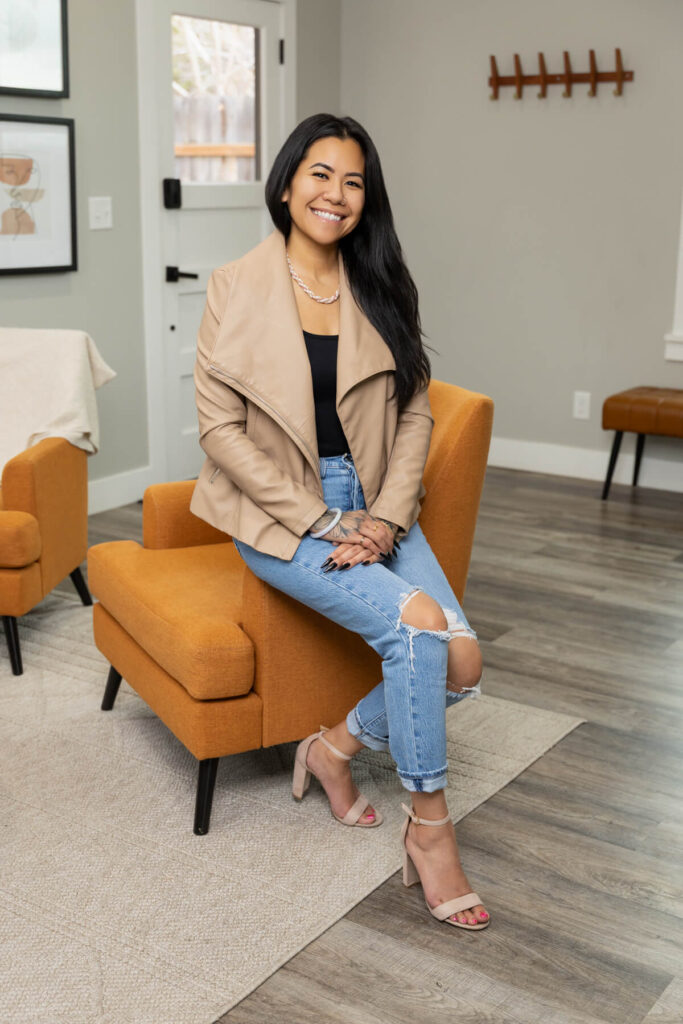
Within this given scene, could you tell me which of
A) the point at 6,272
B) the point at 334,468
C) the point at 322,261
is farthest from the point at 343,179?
the point at 6,272

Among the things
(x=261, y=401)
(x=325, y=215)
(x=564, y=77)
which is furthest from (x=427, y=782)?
(x=564, y=77)

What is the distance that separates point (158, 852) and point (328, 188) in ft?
4.29

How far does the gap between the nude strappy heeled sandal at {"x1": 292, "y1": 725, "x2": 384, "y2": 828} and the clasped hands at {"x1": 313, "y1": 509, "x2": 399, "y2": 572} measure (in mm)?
403

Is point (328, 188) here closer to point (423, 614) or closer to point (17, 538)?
point (423, 614)

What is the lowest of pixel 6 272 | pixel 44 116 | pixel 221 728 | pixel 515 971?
pixel 515 971

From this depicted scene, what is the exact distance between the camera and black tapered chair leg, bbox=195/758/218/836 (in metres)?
2.22

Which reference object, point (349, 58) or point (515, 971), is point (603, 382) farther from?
point (515, 971)

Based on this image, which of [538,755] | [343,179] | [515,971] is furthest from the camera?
[538,755]

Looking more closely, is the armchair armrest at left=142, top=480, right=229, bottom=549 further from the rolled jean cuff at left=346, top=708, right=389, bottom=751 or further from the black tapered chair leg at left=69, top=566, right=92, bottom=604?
the black tapered chair leg at left=69, top=566, right=92, bottom=604

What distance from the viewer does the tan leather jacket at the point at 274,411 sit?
83.0 inches

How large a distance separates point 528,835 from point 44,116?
3163 millimetres

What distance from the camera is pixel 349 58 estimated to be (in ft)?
19.0

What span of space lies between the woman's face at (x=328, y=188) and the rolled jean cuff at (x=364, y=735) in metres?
0.93

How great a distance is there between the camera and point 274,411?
2.12m
